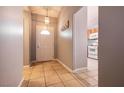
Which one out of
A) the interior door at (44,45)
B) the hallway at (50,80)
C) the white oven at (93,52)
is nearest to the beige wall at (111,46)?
the hallway at (50,80)

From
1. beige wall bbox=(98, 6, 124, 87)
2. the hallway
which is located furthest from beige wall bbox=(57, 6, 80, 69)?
beige wall bbox=(98, 6, 124, 87)

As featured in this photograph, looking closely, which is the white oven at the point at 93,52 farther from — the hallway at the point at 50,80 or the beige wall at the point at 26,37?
the beige wall at the point at 26,37

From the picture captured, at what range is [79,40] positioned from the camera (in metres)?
4.30

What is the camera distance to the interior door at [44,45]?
23.3ft

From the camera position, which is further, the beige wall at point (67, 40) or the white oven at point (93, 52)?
the white oven at point (93, 52)

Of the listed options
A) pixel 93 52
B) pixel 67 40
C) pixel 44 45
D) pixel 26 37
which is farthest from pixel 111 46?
pixel 93 52

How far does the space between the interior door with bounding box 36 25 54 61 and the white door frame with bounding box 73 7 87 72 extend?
346cm

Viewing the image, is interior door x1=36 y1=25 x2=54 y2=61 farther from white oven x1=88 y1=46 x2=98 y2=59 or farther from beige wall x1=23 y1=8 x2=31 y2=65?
white oven x1=88 y1=46 x2=98 y2=59

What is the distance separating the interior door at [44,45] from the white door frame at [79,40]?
11.4ft

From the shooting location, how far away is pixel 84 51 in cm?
449

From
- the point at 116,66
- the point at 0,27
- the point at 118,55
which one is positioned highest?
the point at 0,27
